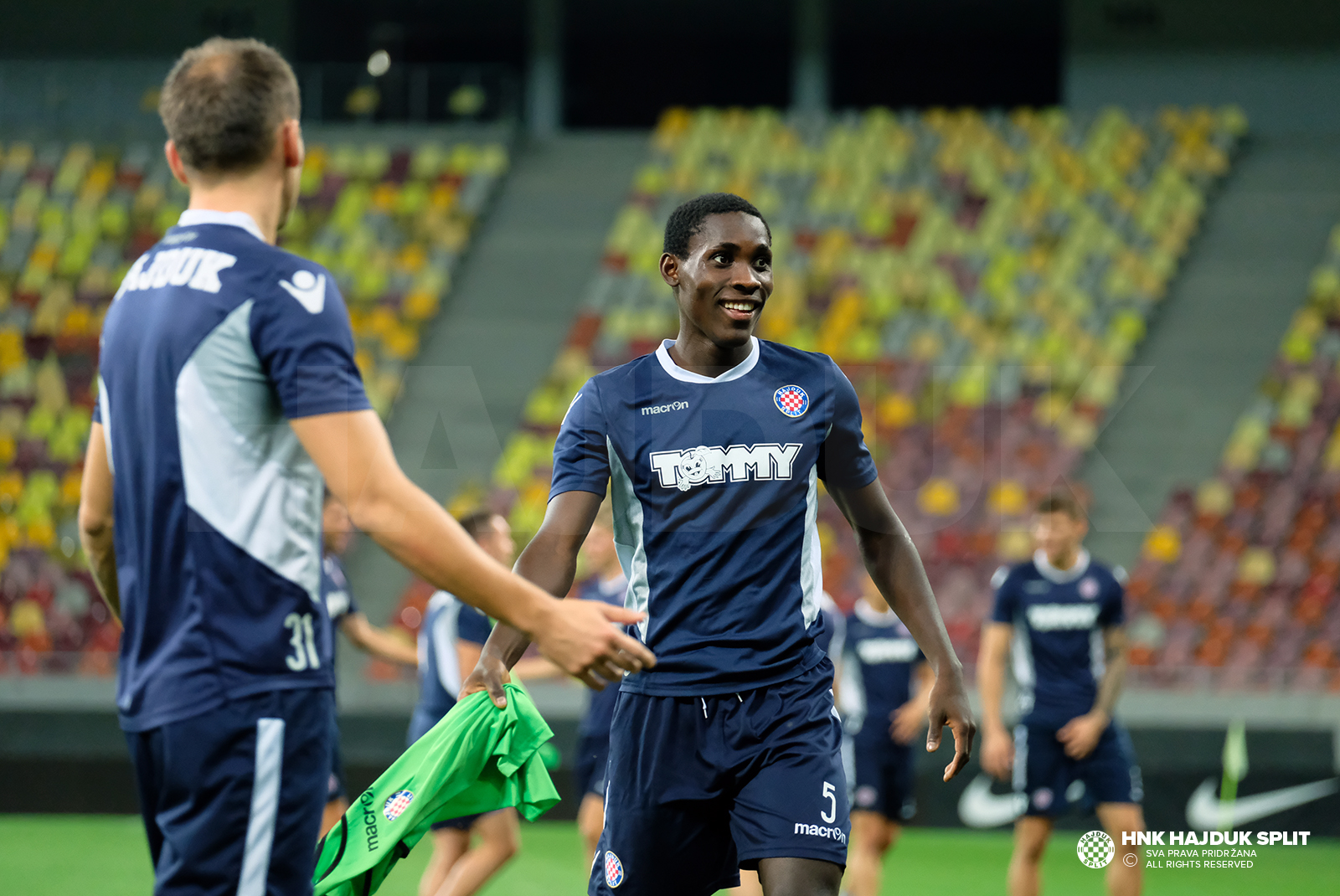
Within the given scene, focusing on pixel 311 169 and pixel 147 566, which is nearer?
pixel 147 566

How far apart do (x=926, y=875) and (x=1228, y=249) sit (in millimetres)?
10327

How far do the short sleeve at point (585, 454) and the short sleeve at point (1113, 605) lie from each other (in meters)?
4.31

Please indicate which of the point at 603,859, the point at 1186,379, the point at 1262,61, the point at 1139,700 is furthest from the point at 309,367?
the point at 1262,61

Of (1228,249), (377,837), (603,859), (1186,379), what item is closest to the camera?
(377,837)

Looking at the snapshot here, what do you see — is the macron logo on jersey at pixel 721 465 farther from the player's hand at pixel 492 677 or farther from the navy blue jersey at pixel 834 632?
the navy blue jersey at pixel 834 632

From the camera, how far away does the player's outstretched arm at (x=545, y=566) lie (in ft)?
11.9

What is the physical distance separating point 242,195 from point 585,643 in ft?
3.37

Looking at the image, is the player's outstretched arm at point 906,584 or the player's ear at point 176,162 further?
the player's outstretched arm at point 906,584

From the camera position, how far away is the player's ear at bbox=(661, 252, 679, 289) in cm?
394

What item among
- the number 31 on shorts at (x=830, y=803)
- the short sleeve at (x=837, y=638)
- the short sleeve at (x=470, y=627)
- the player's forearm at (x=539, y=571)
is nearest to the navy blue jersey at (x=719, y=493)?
the player's forearm at (x=539, y=571)

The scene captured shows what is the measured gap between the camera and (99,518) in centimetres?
272

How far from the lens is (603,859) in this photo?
370 centimetres

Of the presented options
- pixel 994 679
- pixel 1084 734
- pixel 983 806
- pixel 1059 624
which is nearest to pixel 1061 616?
pixel 1059 624

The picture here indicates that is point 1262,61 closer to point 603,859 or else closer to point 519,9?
point 519,9
